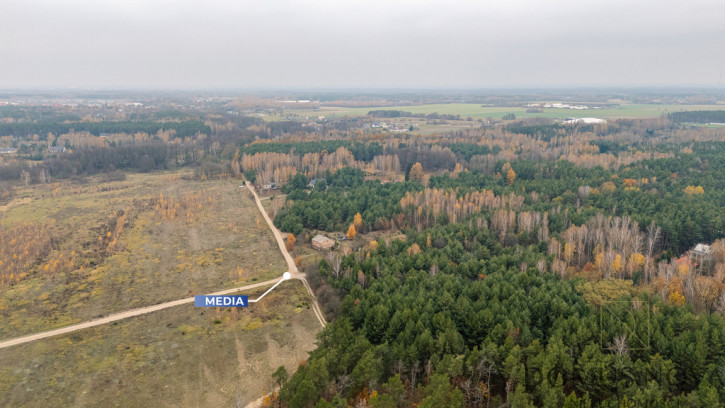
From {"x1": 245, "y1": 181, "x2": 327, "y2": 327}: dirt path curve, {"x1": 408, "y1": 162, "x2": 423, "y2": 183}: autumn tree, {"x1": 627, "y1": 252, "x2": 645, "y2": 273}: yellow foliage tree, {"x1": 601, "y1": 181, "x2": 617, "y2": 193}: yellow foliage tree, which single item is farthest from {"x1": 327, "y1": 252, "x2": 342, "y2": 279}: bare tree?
{"x1": 408, "y1": 162, "x2": 423, "y2": 183}: autumn tree

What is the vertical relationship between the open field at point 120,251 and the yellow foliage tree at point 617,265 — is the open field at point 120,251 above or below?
below

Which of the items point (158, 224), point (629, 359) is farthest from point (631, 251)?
point (158, 224)

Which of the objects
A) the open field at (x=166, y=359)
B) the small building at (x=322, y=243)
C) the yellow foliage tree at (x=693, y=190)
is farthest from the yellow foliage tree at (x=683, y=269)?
the small building at (x=322, y=243)

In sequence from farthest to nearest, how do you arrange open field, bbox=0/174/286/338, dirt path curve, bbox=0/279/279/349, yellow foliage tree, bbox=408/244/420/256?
yellow foliage tree, bbox=408/244/420/256 → open field, bbox=0/174/286/338 → dirt path curve, bbox=0/279/279/349

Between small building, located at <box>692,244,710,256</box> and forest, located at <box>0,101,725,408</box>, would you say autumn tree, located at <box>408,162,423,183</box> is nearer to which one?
forest, located at <box>0,101,725,408</box>

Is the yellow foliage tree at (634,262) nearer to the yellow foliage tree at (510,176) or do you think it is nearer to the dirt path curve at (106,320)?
the dirt path curve at (106,320)

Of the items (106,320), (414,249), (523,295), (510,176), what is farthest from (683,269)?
(106,320)
